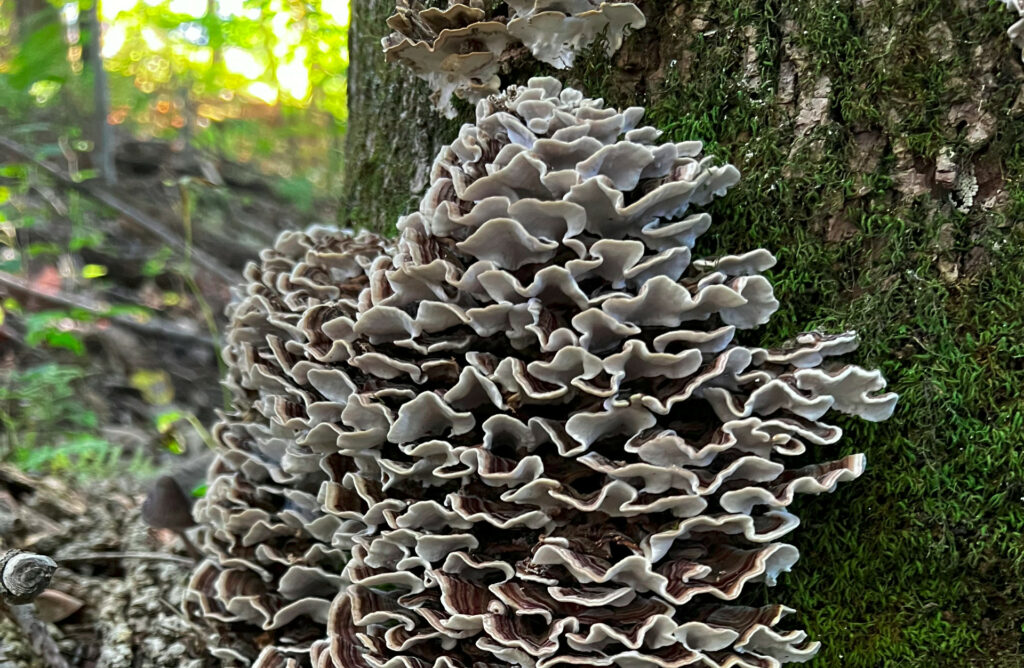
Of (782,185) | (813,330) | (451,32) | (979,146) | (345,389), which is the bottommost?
(345,389)

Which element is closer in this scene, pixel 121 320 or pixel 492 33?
pixel 492 33

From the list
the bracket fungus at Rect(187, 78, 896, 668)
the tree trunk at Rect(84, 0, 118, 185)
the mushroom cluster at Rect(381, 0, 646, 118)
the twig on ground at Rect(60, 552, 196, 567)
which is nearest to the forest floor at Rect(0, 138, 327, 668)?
the twig on ground at Rect(60, 552, 196, 567)

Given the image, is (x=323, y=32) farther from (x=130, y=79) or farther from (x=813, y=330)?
(x=813, y=330)

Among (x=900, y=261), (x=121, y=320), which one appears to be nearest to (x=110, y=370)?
(x=121, y=320)

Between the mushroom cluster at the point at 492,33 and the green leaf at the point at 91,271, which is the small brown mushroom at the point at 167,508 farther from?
the green leaf at the point at 91,271

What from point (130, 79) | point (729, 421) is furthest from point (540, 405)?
point (130, 79)

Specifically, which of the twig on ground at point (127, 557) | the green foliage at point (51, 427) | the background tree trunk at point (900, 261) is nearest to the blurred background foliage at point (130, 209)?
the green foliage at point (51, 427)

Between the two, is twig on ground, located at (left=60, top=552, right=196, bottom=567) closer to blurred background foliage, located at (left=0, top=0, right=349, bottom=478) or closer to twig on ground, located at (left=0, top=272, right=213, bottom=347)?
blurred background foliage, located at (left=0, top=0, right=349, bottom=478)

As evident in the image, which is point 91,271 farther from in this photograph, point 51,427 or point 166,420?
point 166,420
